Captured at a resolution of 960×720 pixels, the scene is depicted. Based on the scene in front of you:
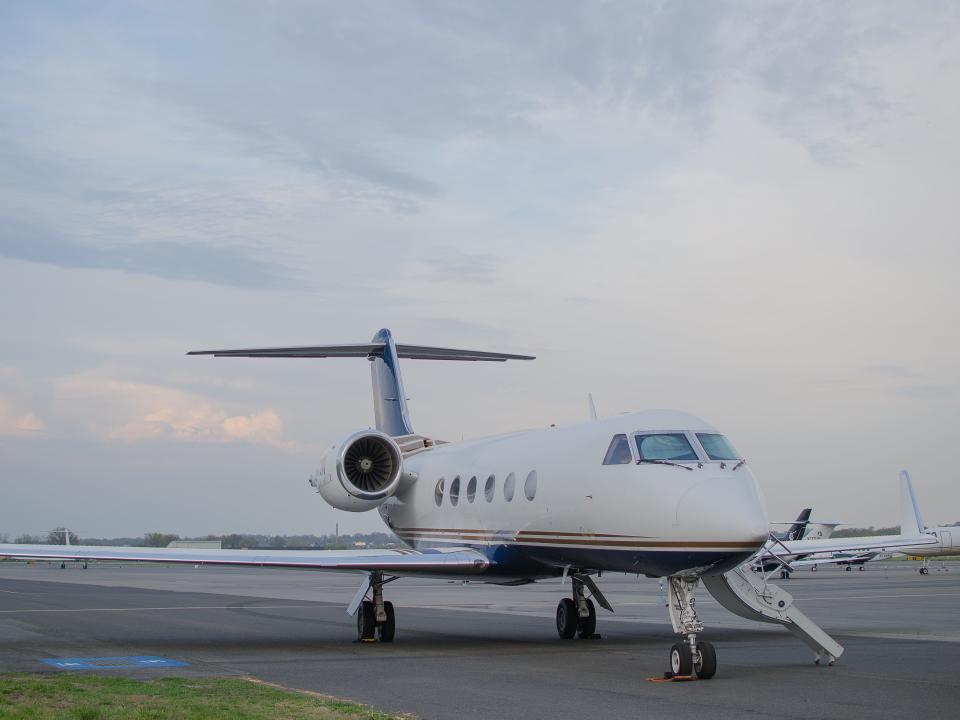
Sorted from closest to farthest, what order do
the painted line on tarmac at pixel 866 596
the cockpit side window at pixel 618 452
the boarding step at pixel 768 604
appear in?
the boarding step at pixel 768 604
the cockpit side window at pixel 618 452
the painted line on tarmac at pixel 866 596

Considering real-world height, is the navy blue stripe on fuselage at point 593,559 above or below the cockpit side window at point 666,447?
below

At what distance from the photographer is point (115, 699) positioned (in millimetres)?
10227

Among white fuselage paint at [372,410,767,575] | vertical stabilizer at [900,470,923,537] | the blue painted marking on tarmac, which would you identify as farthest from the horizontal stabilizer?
vertical stabilizer at [900,470,923,537]

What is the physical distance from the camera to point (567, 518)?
15.4 m

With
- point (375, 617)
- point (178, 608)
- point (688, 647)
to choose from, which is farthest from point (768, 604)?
point (178, 608)

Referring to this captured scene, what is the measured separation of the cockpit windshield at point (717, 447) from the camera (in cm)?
1373

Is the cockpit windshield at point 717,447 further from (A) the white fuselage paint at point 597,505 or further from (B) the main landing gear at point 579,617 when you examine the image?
(B) the main landing gear at point 579,617

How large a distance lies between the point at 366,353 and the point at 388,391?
1.06 metres

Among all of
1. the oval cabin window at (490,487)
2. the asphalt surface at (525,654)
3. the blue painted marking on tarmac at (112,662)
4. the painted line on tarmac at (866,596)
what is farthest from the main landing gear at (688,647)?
the painted line on tarmac at (866,596)

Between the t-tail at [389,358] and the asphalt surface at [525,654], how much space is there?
14.9ft

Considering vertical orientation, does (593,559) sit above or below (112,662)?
above

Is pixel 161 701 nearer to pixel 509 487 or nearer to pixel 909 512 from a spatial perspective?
pixel 509 487

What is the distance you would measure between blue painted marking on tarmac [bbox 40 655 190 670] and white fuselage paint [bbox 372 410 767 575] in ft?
17.9

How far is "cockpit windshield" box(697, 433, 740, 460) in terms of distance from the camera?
13.7 m
